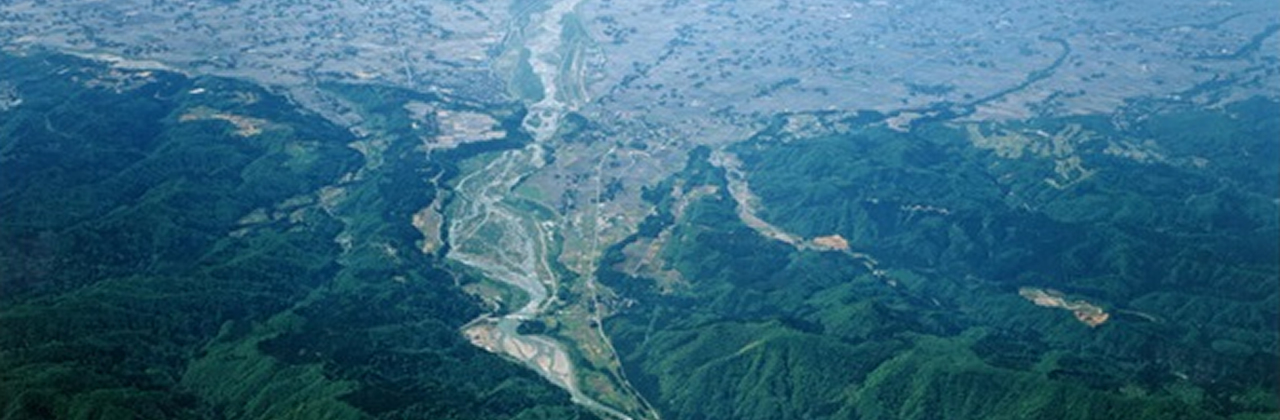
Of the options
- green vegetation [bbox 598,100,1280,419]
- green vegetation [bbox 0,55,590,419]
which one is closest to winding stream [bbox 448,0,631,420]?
green vegetation [bbox 0,55,590,419]

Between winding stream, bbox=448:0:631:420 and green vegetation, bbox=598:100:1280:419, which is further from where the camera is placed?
winding stream, bbox=448:0:631:420

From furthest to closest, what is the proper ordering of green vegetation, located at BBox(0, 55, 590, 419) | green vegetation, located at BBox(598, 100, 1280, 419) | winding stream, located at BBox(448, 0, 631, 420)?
winding stream, located at BBox(448, 0, 631, 420) < green vegetation, located at BBox(598, 100, 1280, 419) < green vegetation, located at BBox(0, 55, 590, 419)

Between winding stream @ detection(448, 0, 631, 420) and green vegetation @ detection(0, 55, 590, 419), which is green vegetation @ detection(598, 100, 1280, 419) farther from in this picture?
green vegetation @ detection(0, 55, 590, 419)

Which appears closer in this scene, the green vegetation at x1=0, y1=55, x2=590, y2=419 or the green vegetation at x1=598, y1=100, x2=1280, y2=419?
the green vegetation at x1=0, y1=55, x2=590, y2=419

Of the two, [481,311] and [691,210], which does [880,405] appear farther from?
[691,210]

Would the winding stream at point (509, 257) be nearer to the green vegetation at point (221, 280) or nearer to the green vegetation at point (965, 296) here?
the green vegetation at point (221, 280)

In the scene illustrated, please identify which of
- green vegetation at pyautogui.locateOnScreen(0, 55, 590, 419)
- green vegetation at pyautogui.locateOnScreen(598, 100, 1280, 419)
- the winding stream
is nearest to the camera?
green vegetation at pyautogui.locateOnScreen(0, 55, 590, 419)
